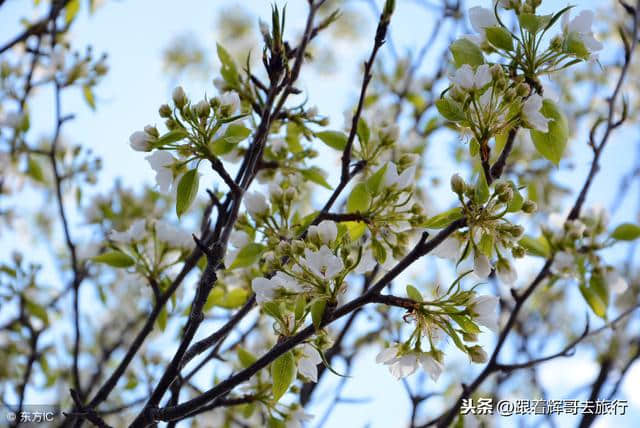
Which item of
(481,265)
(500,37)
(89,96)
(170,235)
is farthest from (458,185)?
(89,96)

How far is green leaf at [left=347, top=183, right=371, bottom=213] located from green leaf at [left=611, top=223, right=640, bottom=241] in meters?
0.82

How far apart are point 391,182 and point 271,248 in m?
0.28

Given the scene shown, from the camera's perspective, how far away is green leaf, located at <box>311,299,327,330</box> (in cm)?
99

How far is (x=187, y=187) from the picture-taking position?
1164 mm

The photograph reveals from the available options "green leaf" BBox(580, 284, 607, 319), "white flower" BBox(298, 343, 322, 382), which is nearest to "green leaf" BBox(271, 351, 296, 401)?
"white flower" BBox(298, 343, 322, 382)

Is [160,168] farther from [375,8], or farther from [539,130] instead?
[375,8]

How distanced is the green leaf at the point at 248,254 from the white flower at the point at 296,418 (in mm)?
377

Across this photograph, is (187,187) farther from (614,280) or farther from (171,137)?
(614,280)

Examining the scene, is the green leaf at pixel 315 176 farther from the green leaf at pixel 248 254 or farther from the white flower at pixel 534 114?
the white flower at pixel 534 114

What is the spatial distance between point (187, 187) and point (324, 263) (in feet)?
1.06

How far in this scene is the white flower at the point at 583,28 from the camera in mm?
1103

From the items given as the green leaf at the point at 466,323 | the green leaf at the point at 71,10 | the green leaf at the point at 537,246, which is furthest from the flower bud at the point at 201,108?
the green leaf at the point at 71,10

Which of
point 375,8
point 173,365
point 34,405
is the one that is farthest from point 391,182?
point 34,405

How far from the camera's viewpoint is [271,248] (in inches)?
50.6
